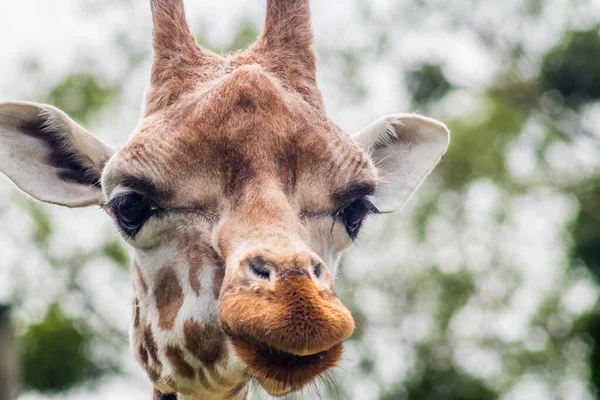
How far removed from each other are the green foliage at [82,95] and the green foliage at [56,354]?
25.3 feet

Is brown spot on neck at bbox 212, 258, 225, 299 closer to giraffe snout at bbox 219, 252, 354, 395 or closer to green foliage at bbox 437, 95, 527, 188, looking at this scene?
giraffe snout at bbox 219, 252, 354, 395

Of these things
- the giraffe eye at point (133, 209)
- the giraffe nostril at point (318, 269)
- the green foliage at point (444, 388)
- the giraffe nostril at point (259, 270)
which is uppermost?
the giraffe nostril at point (259, 270)

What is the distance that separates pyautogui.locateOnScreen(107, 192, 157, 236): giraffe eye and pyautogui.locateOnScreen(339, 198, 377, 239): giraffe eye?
3.23ft

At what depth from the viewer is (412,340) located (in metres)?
39.3

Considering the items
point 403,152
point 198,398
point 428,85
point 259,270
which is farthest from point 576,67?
point 259,270

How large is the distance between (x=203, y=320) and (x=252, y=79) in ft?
4.20

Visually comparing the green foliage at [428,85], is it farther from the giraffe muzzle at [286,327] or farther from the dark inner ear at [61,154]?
the giraffe muzzle at [286,327]

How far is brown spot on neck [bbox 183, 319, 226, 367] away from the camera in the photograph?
4629mm

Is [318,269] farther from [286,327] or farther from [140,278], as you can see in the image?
[140,278]

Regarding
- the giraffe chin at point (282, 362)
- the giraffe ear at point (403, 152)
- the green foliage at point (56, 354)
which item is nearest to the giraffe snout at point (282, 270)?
the giraffe chin at point (282, 362)

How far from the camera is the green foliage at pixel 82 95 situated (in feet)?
123

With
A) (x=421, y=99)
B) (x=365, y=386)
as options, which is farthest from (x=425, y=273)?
(x=421, y=99)

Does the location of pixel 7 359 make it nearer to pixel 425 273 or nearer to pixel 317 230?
pixel 317 230

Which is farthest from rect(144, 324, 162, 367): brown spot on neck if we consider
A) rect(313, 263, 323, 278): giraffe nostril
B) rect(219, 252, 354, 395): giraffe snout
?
rect(313, 263, 323, 278): giraffe nostril
